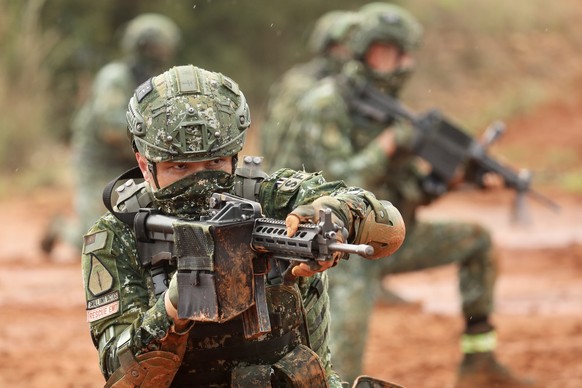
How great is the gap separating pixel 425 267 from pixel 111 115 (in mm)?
4071

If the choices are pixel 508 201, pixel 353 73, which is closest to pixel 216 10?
pixel 508 201

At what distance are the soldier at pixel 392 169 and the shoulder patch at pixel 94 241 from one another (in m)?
3.58

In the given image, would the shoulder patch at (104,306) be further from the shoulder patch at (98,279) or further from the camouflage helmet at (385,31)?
the camouflage helmet at (385,31)

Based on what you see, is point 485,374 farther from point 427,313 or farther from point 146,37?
point 146,37

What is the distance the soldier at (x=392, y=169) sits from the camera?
776 cm

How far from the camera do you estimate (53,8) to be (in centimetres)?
2075

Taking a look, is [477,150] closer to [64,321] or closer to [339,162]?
[339,162]

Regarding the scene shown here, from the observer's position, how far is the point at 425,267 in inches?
322

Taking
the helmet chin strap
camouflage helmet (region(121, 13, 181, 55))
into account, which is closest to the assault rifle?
the helmet chin strap

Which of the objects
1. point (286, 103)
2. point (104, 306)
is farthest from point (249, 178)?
point (286, 103)

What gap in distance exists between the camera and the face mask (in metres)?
4.02

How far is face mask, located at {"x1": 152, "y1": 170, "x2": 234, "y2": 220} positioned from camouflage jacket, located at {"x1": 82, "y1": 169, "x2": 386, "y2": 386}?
18 centimetres

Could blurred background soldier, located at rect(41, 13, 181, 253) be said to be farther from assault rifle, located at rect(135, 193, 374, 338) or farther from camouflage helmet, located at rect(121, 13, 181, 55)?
assault rifle, located at rect(135, 193, 374, 338)

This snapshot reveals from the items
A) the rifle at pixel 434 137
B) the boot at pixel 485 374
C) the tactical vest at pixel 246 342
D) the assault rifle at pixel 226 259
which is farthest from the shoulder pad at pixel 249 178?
the boot at pixel 485 374
